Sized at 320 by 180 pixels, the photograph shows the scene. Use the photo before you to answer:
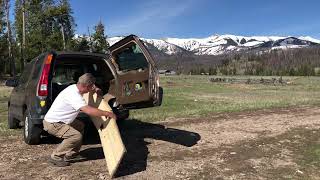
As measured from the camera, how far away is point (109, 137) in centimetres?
765

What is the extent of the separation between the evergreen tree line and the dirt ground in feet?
145

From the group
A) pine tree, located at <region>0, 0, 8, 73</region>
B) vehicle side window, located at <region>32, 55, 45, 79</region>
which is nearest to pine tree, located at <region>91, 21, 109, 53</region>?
pine tree, located at <region>0, 0, 8, 73</region>

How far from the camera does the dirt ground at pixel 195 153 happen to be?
761 cm

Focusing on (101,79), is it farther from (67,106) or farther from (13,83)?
(67,106)

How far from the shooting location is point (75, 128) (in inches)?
316

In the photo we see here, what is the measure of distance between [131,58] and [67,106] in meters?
2.12

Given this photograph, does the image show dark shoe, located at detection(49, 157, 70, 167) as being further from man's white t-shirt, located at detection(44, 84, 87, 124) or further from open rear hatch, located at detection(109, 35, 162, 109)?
open rear hatch, located at detection(109, 35, 162, 109)

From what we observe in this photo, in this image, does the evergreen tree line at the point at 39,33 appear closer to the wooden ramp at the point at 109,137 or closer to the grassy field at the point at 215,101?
the grassy field at the point at 215,101

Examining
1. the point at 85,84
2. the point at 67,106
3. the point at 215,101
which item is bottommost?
the point at 215,101

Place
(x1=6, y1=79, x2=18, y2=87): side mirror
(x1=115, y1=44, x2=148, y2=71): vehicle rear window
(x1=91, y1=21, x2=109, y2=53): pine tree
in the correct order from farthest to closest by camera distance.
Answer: (x1=91, y1=21, x2=109, y2=53): pine tree → (x1=6, y1=79, x2=18, y2=87): side mirror → (x1=115, y1=44, x2=148, y2=71): vehicle rear window

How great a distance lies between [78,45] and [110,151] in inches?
2135

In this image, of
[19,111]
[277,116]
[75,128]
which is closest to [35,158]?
[75,128]

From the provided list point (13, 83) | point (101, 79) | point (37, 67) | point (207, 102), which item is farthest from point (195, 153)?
point (207, 102)

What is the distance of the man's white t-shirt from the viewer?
7598mm
